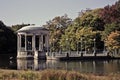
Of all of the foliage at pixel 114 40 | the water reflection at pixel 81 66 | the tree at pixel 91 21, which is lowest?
the water reflection at pixel 81 66

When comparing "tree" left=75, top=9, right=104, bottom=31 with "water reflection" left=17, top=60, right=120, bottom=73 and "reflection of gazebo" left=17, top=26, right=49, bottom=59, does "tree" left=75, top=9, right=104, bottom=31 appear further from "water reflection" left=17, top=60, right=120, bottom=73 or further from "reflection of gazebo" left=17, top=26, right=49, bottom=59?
"water reflection" left=17, top=60, right=120, bottom=73

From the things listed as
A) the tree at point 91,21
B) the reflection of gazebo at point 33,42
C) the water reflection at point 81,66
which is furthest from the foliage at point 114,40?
the water reflection at point 81,66

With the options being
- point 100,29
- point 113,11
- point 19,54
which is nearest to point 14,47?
point 19,54

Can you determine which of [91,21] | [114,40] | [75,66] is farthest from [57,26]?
[75,66]

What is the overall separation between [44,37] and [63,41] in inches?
223

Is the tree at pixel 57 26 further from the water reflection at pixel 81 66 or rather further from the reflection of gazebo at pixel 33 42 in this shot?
the water reflection at pixel 81 66

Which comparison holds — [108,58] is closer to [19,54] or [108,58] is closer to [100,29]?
[100,29]

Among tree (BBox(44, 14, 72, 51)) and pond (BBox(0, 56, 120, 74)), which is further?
tree (BBox(44, 14, 72, 51))

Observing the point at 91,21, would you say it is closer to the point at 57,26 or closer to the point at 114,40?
the point at 114,40

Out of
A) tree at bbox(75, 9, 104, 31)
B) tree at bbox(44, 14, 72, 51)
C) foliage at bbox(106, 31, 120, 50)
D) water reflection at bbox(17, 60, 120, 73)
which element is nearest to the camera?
water reflection at bbox(17, 60, 120, 73)

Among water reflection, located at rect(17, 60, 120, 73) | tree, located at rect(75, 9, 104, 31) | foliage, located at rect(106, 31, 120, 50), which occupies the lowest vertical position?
water reflection, located at rect(17, 60, 120, 73)

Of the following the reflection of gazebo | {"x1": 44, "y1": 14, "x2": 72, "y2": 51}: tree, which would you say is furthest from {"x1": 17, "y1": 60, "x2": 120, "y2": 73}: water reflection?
{"x1": 44, "y1": 14, "x2": 72, "y2": 51}: tree

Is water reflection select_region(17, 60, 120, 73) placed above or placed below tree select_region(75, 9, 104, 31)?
below

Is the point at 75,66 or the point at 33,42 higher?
the point at 33,42
